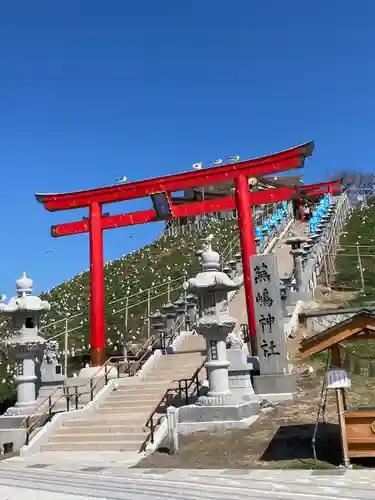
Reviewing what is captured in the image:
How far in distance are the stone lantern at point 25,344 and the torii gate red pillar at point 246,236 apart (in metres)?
6.32

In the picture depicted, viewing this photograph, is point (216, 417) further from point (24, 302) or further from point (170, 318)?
point (170, 318)

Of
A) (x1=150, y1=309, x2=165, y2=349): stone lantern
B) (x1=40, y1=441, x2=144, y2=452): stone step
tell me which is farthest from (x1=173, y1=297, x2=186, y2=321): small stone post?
(x1=40, y1=441, x2=144, y2=452): stone step

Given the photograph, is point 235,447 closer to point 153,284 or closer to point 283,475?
point 283,475

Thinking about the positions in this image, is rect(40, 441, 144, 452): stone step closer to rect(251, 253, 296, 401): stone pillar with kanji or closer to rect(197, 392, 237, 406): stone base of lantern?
rect(197, 392, 237, 406): stone base of lantern

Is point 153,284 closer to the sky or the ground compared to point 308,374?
closer to the sky

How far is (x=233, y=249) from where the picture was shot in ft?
122

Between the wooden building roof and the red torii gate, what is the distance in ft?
22.3

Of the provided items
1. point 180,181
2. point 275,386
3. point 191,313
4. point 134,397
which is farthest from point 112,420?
point 180,181

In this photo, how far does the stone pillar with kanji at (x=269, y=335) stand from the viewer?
1388cm

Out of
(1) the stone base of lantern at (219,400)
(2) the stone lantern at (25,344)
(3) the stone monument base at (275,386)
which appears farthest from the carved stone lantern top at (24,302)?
(3) the stone monument base at (275,386)

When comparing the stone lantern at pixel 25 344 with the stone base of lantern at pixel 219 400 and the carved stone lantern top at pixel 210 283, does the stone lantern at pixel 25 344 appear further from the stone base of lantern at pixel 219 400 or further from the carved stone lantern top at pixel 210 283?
the stone base of lantern at pixel 219 400

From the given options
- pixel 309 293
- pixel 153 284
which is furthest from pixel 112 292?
pixel 309 293

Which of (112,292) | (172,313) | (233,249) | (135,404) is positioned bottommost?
(135,404)

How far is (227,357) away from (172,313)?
8694 mm
